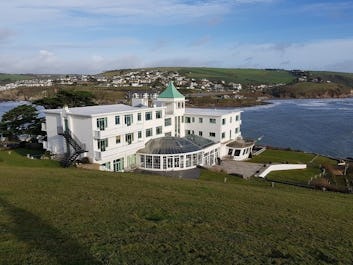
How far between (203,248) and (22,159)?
86.8ft

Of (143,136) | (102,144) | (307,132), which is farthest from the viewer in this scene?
(307,132)

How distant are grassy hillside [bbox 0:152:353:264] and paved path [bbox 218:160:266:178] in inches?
630

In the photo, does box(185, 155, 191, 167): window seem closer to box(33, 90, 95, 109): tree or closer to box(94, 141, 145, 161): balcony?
box(94, 141, 145, 161): balcony

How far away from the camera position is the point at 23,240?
36.0 ft

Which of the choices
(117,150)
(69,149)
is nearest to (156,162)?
(117,150)

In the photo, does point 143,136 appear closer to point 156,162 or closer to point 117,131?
point 156,162

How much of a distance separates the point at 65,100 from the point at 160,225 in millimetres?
38480

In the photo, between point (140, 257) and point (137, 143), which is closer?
point (140, 257)

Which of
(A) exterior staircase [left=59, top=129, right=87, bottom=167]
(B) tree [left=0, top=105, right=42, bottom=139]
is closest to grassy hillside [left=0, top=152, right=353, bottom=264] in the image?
(A) exterior staircase [left=59, top=129, right=87, bottom=167]

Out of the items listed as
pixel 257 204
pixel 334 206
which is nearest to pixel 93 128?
pixel 257 204

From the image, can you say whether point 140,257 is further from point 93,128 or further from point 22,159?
point 22,159

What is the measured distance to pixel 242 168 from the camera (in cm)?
3988

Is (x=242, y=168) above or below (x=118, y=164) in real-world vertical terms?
below

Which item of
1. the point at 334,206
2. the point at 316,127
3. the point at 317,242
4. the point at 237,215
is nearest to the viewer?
the point at 317,242
